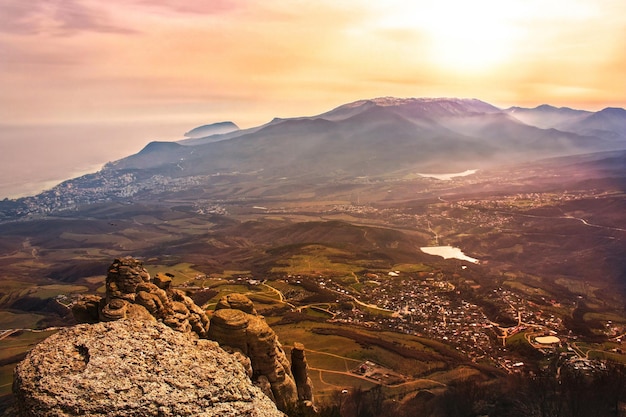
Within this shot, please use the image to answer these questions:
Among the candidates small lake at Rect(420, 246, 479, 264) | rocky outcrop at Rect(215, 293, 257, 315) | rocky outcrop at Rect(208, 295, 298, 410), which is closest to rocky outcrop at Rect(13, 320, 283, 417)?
rocky outcrop at Rect(208, 295, 298, 410)

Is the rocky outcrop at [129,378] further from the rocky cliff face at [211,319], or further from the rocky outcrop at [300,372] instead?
the rocky outcrop at [300,372]

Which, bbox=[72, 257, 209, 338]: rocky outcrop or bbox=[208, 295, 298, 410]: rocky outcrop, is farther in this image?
bbox=[208, 295, 298, 410]: rocky outcrop

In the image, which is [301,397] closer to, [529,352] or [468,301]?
[529,352]

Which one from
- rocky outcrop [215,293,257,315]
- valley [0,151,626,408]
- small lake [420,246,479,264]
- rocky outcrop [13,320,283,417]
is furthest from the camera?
small lake [420,246,479,264]

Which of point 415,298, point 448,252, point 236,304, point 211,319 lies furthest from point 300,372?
point 448,252

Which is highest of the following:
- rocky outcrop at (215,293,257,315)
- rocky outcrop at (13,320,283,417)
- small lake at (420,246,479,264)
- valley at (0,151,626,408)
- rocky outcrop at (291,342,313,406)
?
rocky outcrop at (13,320,283,417)

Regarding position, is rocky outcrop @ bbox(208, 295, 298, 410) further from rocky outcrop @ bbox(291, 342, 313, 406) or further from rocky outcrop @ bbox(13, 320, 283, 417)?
rocky outcrop @ bbox(13, 320, 283, 417)

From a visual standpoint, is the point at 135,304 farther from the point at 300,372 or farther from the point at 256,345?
the point at 300,372
